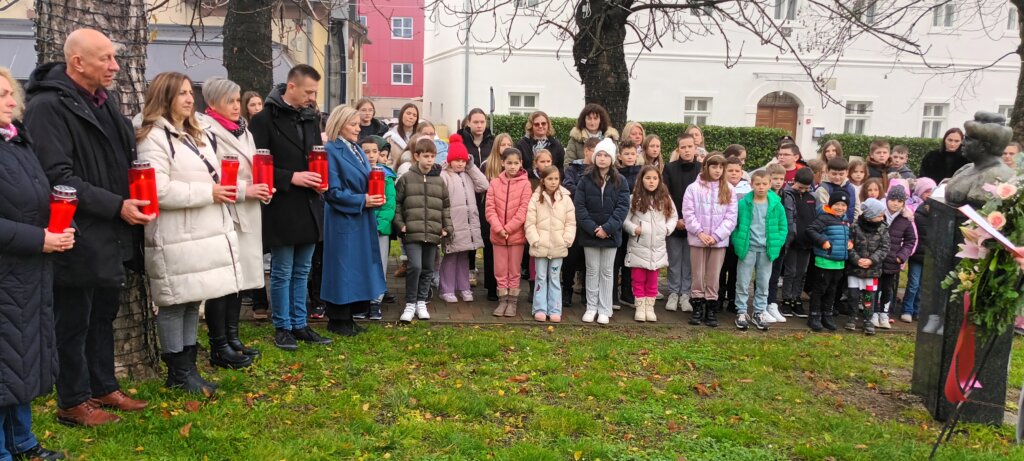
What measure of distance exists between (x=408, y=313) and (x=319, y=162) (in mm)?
2000

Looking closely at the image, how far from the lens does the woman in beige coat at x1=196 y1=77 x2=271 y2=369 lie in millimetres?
4906

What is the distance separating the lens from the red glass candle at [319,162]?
5.28m

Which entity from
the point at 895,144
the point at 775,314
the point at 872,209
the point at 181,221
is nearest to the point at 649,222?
the point at 775,314

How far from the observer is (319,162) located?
530cm

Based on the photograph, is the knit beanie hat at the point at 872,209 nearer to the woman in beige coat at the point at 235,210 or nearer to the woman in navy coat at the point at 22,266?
the woman in beige coat at the point at 235,210

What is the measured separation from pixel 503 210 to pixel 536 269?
0.66m

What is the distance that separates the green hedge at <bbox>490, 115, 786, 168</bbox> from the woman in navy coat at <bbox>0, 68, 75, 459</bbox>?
17.7m

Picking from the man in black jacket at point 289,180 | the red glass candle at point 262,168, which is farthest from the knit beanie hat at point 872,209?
the red glass candle at point 262,168

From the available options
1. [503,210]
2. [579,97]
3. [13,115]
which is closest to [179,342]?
[13,115]

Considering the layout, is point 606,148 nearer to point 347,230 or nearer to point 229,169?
point 347,230

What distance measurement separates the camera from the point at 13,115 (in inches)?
130

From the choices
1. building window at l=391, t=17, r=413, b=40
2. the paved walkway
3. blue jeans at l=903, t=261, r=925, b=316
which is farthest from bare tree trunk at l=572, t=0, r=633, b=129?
building window at l=391, t=17, r=413, b=40

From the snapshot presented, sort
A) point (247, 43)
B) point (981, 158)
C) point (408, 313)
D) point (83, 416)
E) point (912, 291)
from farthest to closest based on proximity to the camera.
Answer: point (247, 43), point (912, 291), point (408, 313), point (981, 158), point (83, 416)

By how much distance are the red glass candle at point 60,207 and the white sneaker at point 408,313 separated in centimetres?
365
